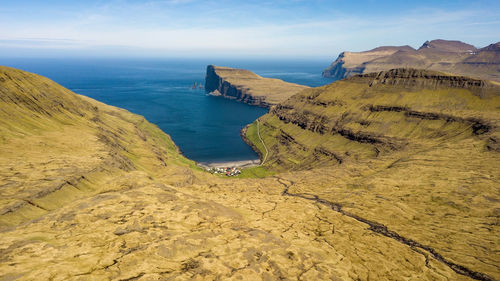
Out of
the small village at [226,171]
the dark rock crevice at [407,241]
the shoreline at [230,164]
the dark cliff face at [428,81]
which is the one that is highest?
the dark cliff face at [428,81]

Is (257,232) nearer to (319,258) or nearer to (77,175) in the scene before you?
(319,258)

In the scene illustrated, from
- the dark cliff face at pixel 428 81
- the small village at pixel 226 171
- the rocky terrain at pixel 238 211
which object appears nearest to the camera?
the rocky terrain at pixel 238 211

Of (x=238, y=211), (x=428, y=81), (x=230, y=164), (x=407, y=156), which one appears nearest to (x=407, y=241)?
(x=238, y=211)

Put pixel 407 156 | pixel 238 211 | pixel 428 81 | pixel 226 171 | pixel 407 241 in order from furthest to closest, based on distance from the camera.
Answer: pixel 428 81, pixel 226 171, pixel 407 156, pixel 238 211, pixel 407 241

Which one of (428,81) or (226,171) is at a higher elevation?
(428,81)

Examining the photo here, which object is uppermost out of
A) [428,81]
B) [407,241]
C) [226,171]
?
[428,81]

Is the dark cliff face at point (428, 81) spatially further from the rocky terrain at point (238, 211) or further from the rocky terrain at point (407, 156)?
the rocky terrain at point (238, 211)

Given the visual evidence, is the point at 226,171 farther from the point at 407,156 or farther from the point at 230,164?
the point at 407,156

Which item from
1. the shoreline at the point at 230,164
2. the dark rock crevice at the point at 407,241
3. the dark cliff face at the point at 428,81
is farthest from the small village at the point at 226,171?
the dark cliff face at the point at 428,81

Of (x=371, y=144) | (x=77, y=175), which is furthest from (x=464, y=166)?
(x=77, y=175)
